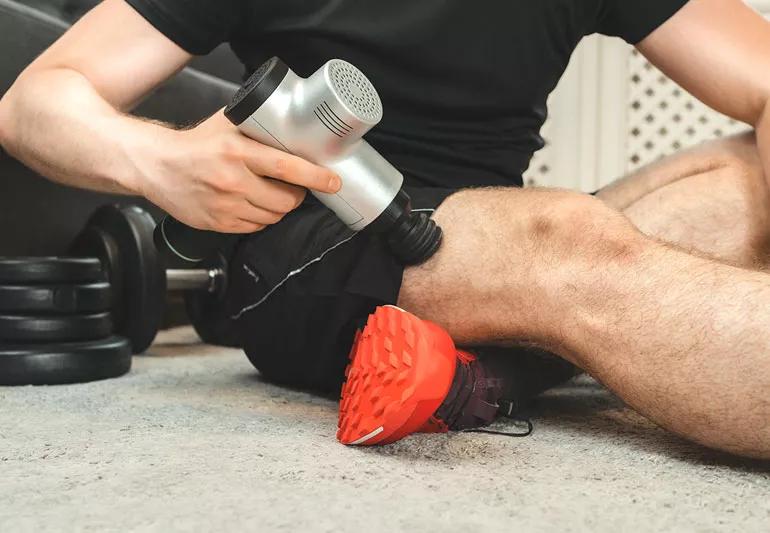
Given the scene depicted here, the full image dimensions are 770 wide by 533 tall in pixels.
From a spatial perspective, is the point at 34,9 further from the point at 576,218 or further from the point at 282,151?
the point at 576,218

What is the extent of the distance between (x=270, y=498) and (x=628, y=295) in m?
0.33

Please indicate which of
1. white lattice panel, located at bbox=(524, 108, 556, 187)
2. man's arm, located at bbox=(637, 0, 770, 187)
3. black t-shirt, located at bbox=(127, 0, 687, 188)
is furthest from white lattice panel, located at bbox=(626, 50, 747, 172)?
black t-shirt, located at bbox=(127, 0, 687, 188)

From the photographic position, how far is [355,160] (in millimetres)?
680

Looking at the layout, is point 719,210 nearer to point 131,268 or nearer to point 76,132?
point 76,132

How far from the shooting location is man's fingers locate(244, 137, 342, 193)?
2.11ft

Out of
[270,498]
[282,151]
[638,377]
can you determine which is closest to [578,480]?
[638,377]

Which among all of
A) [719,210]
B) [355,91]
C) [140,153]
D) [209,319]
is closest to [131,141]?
[140,153]

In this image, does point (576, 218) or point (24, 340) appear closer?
point (576, 218)

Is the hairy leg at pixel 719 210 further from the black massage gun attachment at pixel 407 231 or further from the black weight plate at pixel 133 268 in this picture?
the black weight plate at pixel 133 268

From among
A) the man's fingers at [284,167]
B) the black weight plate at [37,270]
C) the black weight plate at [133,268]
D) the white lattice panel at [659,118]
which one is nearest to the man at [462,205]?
the man's fingers at [284,167]

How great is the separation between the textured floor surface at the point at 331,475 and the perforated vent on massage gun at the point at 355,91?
0.28 meters

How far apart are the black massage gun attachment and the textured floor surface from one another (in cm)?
17

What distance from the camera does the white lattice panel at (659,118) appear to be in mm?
2258

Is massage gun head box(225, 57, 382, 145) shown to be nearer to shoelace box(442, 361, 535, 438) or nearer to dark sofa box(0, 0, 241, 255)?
shoelace box(442, 361, 535, 438)
